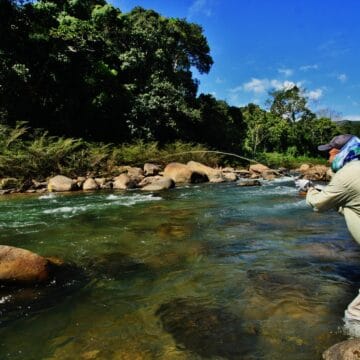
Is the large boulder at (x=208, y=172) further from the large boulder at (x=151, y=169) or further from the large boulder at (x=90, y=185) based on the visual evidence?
the large boulder at (x=90, y=185)

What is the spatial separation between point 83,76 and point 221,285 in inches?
834

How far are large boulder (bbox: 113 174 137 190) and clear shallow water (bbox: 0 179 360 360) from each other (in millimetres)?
7198

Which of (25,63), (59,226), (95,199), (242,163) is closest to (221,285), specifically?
(59,226)

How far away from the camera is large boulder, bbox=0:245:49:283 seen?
→ 5.16 m

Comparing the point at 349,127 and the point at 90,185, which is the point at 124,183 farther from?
the point at 349,127

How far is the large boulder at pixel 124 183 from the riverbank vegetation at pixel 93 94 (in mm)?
2510

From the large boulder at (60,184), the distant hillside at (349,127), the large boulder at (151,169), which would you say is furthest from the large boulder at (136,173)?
the distant hillside at (349,127)

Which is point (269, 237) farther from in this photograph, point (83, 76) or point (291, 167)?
point (291, 167)

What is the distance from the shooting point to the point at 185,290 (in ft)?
16.5

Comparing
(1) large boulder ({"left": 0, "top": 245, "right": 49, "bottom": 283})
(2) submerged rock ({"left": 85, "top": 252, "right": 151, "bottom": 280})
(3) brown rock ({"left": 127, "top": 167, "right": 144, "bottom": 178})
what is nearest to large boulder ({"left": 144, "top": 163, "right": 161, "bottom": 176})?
(3) brown rock ({"left": 127, "top": 167, "right": 144, "bottom": 178})

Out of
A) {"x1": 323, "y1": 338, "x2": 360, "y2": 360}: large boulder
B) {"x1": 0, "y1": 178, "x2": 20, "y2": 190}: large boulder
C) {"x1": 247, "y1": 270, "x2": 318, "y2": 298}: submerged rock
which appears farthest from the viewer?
{"x1": 0, "y1": 178, "x2": 20, "y2": 190}: large boulder

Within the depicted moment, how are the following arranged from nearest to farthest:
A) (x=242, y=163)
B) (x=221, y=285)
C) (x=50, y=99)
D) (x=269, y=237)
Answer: (x=221, y=285) < (x=269, y=237) < (x=50, y=99) < (x=242, y=163)

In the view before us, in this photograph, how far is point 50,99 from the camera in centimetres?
2370

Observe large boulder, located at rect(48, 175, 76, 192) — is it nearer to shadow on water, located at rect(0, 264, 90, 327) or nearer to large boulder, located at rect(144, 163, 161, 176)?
large boulder, located at rect(144, 163, 161, 176)
